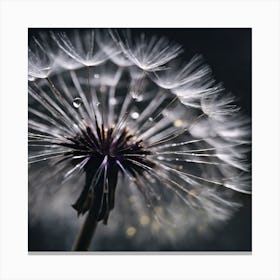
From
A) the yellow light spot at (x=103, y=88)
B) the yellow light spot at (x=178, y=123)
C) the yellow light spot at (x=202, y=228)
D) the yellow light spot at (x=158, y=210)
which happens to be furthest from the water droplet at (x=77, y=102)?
the yellow light spot at (x=202, y=228)

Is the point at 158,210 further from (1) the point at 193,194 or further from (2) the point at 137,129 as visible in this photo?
(2) the point at 137,129

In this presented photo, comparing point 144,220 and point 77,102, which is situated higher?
point 77,102

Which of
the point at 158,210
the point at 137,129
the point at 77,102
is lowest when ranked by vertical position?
the point at 158,210

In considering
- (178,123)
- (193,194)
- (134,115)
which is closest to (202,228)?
(193,194)

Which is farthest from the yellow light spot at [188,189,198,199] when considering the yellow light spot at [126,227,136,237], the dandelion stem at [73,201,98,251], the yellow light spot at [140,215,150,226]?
the dandelion stem at [73,201,98,251]

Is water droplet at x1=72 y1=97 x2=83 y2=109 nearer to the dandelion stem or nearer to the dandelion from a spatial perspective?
the dandelion

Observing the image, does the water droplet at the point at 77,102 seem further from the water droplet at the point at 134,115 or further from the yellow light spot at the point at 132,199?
the yellow light spot at the point at 132,199
